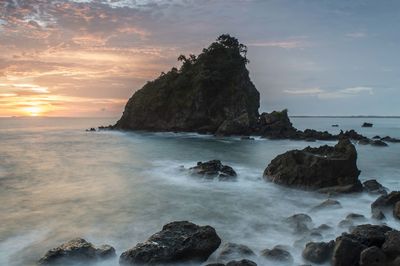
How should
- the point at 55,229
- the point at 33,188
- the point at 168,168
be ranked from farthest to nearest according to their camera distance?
the point at 168,168 → the point at 33,188 → the point at 55,229

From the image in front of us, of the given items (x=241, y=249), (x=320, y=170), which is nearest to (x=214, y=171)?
(x=320, y=170)

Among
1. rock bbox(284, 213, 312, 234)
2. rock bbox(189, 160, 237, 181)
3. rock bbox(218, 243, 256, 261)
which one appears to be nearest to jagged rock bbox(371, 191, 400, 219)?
rock bbox(284, 213, 312, 234)

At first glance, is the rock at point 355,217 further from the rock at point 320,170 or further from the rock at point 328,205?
the rock at point 320,170

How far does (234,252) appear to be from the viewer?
11258 mm

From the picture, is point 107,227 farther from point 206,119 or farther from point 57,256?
point 206,119

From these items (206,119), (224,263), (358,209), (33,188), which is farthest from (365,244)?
(206,119)

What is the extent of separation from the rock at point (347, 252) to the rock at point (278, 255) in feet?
4.07

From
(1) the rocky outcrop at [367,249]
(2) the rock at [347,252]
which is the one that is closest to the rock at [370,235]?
(1) the rocky outcrop at [367,249]

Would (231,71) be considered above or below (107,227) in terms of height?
above

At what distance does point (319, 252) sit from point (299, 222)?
3724mm

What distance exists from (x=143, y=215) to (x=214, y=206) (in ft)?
10.7

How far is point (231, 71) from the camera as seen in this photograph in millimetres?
73250

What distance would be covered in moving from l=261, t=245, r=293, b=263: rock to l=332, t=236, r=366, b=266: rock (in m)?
1.24

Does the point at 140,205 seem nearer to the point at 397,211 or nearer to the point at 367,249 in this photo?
the point at 397,211
